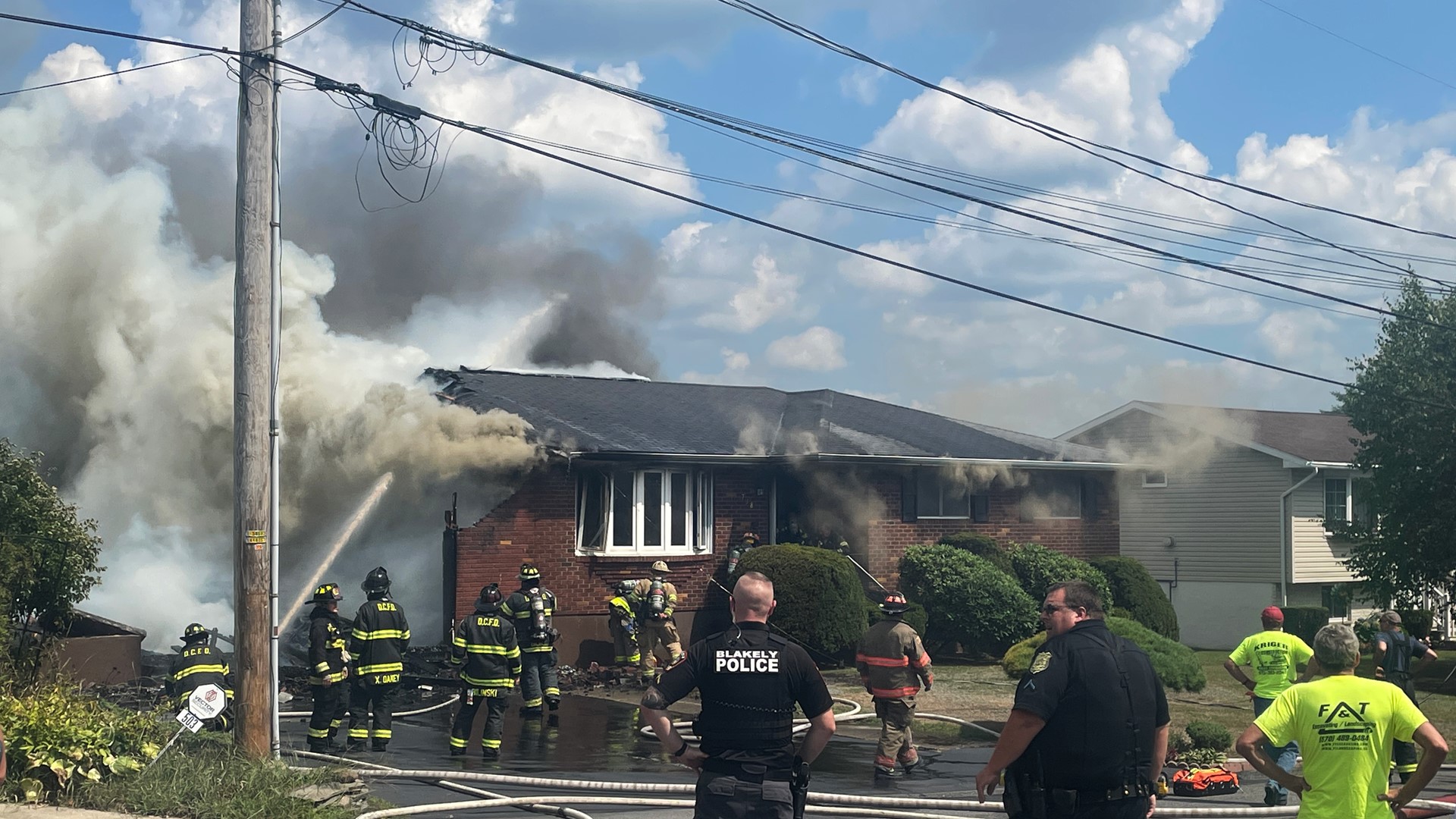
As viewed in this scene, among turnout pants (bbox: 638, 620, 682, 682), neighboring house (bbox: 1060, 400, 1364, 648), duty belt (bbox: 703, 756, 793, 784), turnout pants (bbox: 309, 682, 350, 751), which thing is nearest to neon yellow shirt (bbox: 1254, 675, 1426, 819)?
duty belt (bbox: 703, 756, 793, 784)

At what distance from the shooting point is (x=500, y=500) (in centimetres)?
1850

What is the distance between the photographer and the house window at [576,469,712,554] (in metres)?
19.7

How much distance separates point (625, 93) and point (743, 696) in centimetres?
875

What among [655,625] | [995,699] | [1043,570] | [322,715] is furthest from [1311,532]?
[322,715]

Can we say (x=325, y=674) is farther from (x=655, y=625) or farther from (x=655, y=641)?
(x=655, y=641)

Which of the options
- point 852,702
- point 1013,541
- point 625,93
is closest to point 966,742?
point 852,702

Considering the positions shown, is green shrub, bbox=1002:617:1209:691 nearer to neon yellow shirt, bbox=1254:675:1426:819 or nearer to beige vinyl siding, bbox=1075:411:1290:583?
beige vinyl siding, bbox=1075:411:1290:583

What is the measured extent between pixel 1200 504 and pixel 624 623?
1809 cm

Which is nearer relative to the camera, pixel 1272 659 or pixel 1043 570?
pixel 1272 659

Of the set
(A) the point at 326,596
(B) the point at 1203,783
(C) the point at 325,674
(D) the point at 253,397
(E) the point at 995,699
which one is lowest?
(E) the point at 995,699

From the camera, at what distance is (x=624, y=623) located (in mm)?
17844

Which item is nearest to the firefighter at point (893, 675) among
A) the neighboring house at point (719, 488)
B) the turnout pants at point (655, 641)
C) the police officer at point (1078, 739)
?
the police officer at point (1078, 739)

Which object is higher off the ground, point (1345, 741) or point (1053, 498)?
point (1053, 498)

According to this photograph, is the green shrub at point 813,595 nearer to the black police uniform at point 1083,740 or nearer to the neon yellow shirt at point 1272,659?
the neon yellow shirt at point 1272,659
